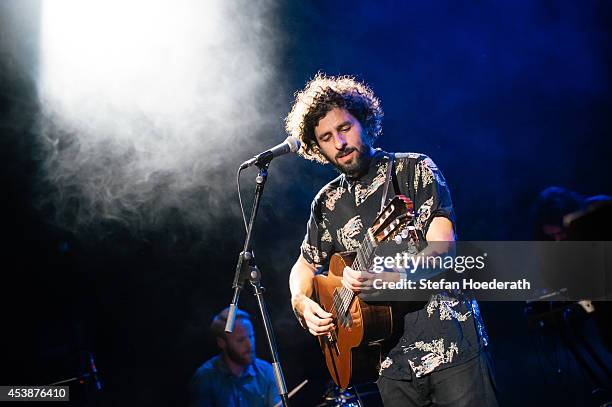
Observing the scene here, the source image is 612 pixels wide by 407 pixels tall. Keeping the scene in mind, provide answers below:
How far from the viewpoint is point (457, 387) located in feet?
8.00

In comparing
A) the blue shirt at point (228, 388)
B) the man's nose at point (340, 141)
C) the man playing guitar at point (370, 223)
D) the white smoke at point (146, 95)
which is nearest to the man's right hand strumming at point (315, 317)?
the man playing guitar at point (370, 223)

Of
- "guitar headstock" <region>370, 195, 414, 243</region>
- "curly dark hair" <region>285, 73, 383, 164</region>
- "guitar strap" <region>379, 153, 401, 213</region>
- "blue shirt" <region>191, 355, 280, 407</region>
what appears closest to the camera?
"guitar headstock" <region>370, 195, 414, 243</region>

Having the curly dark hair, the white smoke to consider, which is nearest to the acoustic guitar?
the curly dark hair

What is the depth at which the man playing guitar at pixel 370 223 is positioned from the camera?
246cm

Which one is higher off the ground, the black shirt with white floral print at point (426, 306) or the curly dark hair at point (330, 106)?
the curly dark hair at point (330, 106)

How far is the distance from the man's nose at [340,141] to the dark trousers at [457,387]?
4.08ft

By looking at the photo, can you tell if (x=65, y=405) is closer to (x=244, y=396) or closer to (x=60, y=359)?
(x=60, y=359)

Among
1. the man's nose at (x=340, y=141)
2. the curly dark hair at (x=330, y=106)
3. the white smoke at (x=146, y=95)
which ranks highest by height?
the white smoke at (x=146, y=95)

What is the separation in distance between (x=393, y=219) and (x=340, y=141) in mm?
746

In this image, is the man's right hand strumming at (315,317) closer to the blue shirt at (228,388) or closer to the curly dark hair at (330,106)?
the curly dark hair at (330,106)

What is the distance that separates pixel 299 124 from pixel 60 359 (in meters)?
3.70

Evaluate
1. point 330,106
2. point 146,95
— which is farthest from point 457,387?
point 146,95

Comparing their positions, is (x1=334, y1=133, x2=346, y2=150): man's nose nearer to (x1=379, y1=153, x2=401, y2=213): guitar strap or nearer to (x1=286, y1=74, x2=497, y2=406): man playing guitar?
(x1=286, y1=74, x2=497, y2=406): man playing guitar

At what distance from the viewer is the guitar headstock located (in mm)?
2340
